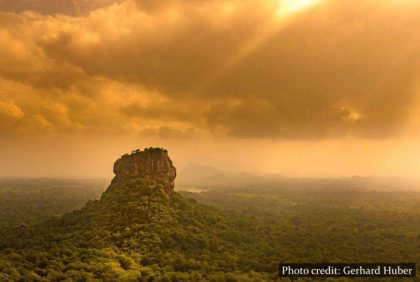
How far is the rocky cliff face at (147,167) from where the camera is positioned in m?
91.8

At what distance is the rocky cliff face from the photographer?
91.8m

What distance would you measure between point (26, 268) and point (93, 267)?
847 centimetres

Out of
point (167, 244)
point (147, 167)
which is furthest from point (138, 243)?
point (147, 167)

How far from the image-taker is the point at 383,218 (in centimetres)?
11025

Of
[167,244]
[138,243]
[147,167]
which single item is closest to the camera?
[138,243]

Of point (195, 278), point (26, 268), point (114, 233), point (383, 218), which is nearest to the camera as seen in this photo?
point (26, 268)

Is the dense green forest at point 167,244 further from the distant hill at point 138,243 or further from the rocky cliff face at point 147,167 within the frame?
the rocky cliff face at point 147,167

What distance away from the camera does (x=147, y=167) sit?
303ft

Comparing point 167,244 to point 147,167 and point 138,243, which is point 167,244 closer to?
point 138,243

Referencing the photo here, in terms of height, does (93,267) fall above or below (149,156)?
below

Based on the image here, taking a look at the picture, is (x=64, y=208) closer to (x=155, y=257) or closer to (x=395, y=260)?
(x=155, y=257)

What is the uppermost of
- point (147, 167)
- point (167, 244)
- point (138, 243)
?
point (147, 167)

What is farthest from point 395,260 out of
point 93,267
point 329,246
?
point 93,267

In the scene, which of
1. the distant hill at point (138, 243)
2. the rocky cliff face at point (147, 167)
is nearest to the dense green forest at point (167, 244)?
the distant hill at point (138, 243)
